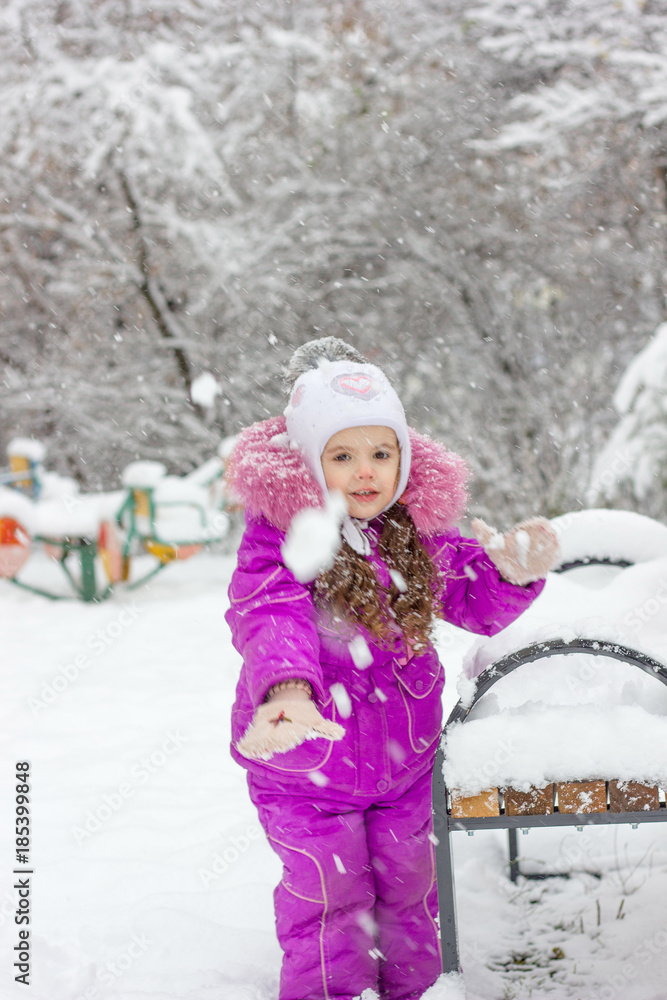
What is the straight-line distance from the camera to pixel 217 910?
218cm

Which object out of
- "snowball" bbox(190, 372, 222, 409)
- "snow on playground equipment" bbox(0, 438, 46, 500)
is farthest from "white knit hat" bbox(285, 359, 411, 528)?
"snowball" bbox(190, 372, 222, 409)

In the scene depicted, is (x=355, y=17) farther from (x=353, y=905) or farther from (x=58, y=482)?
(x=353, y=905)

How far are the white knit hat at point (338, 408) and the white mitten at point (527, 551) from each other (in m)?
0.27

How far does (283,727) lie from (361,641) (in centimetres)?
41

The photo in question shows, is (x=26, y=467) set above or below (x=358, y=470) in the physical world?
Result: below

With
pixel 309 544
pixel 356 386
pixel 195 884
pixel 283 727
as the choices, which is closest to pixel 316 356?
pixel 356 386

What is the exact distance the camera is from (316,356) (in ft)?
6.17

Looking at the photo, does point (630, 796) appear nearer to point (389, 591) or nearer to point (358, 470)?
point (389, 591)

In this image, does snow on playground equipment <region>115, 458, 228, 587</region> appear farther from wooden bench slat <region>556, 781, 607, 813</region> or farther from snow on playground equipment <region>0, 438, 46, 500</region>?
wooden bench slat <region>556, 781, 607, 813</region>

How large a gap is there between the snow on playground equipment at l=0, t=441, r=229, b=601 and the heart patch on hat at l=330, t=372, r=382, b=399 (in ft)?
14.4

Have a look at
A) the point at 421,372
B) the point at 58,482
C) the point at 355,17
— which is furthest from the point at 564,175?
the point at 58,482

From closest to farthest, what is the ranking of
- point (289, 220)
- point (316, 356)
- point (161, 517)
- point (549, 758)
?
point (549, 758), point (316, 356), point (161, 517), point (289, 220)

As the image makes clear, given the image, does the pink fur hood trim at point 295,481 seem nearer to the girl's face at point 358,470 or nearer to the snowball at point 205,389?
the girl's face at point 358,470

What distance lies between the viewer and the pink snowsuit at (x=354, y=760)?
5.36 feet
